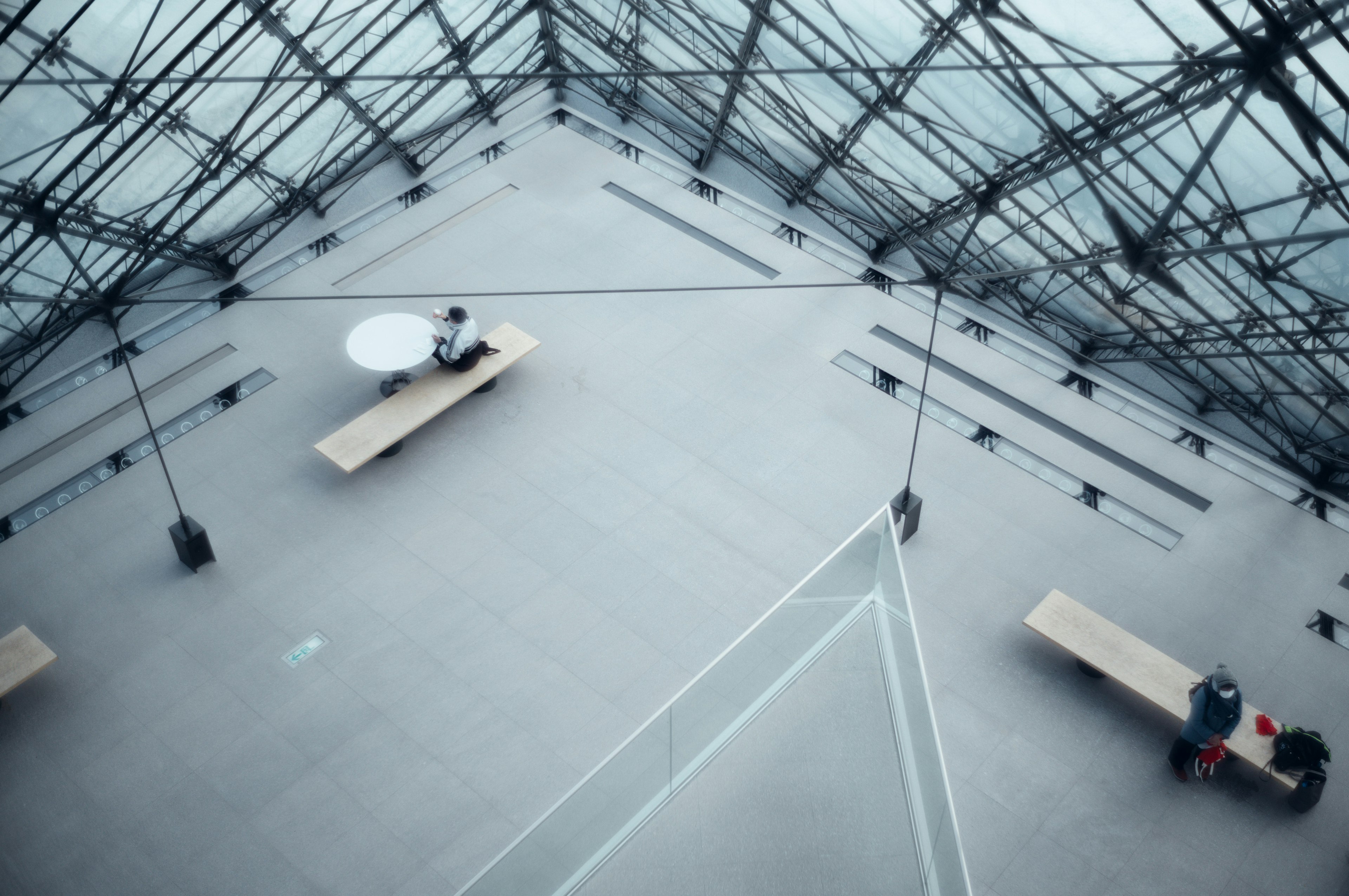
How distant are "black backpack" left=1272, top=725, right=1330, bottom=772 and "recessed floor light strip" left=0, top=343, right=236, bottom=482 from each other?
52.8 feet

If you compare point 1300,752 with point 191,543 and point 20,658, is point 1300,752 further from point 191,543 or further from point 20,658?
point 20,658

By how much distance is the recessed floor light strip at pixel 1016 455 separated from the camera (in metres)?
15.4

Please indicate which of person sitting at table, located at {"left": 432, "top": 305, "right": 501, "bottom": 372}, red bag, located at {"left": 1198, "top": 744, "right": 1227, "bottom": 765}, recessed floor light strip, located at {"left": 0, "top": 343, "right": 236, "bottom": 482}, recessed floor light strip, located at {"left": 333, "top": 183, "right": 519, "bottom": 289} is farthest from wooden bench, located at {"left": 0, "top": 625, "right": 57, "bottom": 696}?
red bag, located at {"left": 1198, "top": 744, "right": 1227, "bottom": 765}

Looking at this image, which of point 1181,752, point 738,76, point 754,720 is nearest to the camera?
point 754,720

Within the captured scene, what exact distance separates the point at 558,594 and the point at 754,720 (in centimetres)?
497

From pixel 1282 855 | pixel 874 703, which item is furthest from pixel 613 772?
pixel 1282 855

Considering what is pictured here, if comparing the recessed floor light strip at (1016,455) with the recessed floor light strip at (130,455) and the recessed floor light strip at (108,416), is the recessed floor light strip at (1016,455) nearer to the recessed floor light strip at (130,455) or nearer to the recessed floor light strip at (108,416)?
the recessed floor light strip at (130,455)

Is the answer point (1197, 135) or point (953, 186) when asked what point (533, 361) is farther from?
point (1197, 135)

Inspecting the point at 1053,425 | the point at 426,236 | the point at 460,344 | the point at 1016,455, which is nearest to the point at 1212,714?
the point at 1016,455

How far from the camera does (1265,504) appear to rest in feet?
51.6

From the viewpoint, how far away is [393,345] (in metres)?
16.5

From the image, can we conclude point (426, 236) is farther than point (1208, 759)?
Yes

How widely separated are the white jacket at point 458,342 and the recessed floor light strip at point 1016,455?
5921 millimetres

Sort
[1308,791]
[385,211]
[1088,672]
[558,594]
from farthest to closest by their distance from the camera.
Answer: [385,211]
[558,594]
[1088,672]
[1308,791]
